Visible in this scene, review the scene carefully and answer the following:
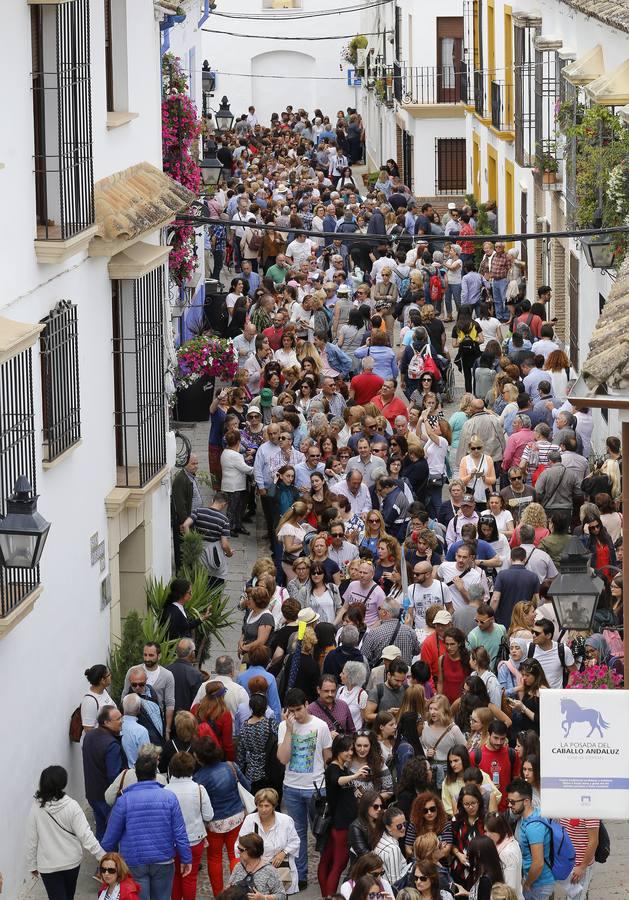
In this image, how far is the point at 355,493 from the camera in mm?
18406

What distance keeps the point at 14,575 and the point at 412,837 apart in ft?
9.94

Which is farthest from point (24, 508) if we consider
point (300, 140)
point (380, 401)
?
point (300, 140)

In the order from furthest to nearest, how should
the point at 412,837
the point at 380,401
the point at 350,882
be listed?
the point at 380,401
the point at 412,837
the point at 350,882

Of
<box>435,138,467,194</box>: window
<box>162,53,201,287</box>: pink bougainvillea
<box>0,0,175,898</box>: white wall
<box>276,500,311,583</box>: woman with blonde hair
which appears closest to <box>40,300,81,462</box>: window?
<box>0,0,175,898</box>: white wall

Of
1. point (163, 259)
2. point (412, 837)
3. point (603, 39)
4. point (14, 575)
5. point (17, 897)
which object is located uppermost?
point (603, 39)

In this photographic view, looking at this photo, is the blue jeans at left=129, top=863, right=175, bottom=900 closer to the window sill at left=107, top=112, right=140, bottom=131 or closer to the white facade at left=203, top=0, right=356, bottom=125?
the window sill at left=107, top=112, right=140, bottom=131

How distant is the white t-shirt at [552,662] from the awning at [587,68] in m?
10.0

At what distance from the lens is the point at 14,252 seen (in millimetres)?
13297

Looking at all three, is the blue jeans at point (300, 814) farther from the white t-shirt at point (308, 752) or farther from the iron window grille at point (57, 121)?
the iron window grille at point (57, 121)

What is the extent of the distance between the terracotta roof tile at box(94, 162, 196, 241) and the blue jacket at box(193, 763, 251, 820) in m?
Result: 4.78

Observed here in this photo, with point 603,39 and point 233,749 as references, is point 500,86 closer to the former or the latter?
point 603,39

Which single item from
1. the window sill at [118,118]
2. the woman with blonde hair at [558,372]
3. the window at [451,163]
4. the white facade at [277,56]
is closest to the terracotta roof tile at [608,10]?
the woman with blonde hair at [558,372]

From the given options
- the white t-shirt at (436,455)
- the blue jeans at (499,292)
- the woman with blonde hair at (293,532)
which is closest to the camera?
the woman with blonde hair at (293,532)

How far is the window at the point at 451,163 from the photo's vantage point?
45344 mm
